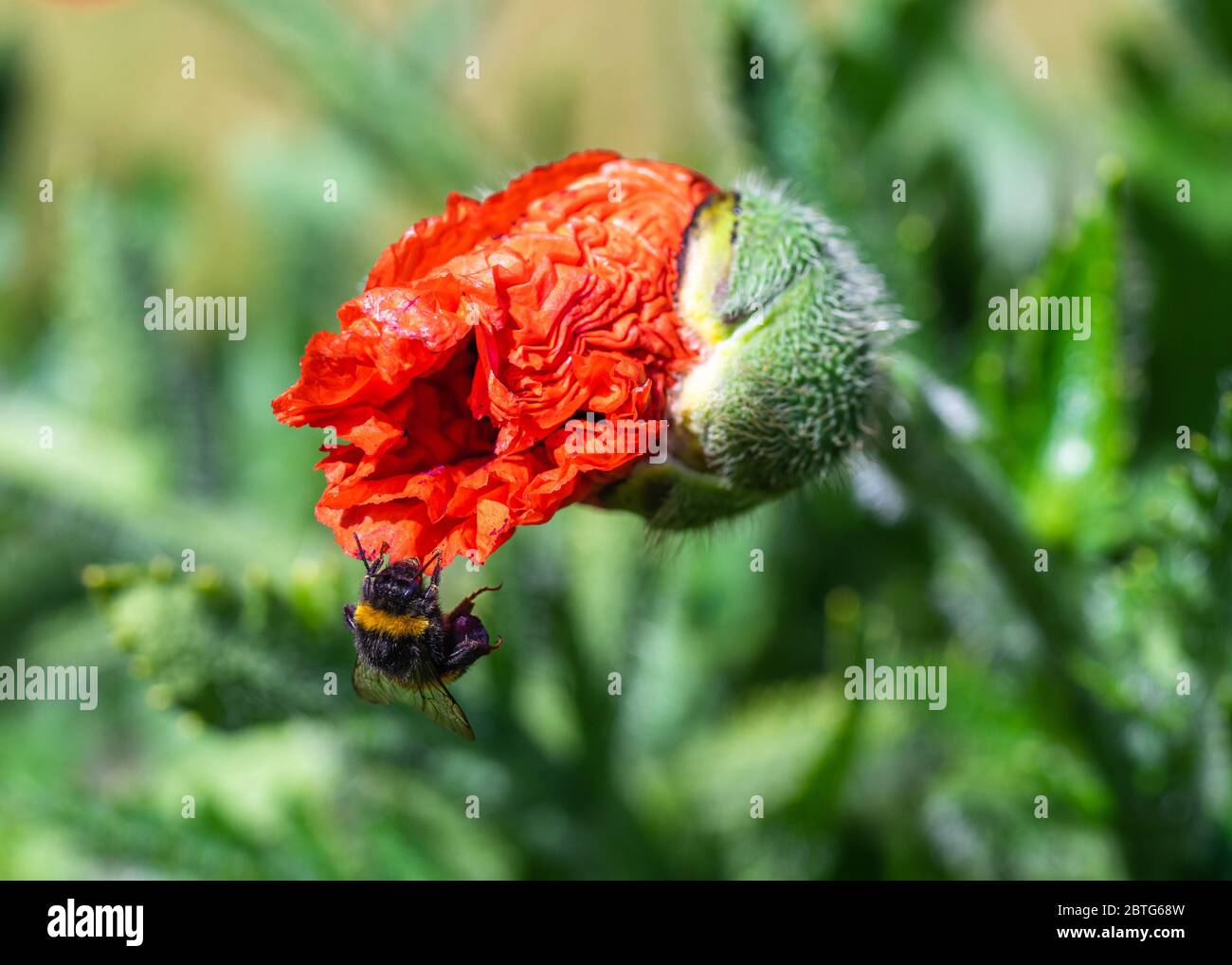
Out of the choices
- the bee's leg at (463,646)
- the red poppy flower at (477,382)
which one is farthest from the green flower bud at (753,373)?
the bee's leg at (463,646)

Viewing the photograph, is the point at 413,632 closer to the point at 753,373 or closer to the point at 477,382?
the point at 477,382

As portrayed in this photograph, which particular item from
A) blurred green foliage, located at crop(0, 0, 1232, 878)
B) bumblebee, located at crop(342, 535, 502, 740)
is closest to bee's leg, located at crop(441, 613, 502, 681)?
bumblebee, located at crop(342, 535, 502, 740)

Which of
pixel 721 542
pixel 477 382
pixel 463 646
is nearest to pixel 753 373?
pixel 477 382

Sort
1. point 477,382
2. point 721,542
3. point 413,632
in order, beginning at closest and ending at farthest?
1. point 477,382
2. point 413,632
3. point 721,542

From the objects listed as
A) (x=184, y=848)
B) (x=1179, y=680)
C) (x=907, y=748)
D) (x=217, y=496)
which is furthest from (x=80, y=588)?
(x=1179, y=680)

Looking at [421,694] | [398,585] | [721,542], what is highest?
[721,542]

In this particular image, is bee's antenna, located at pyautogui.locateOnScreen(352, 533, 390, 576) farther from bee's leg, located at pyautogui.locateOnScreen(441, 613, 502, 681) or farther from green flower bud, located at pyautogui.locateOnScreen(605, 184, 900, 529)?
green flower bud, located at pyautogui.locateOnScreen(605, 184, 900, 529)
